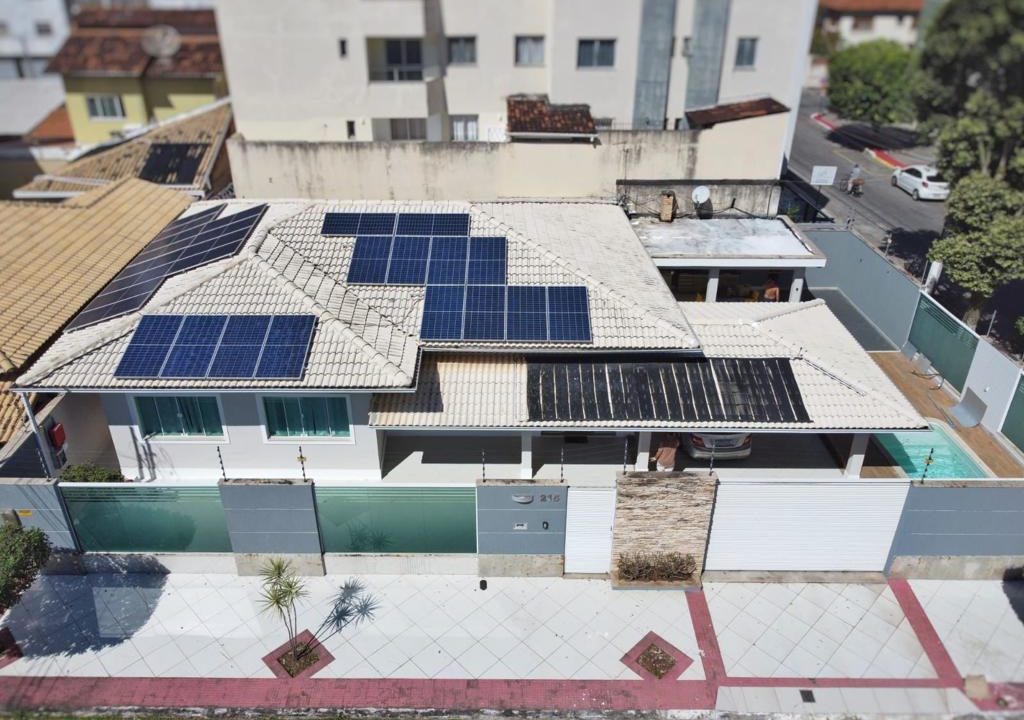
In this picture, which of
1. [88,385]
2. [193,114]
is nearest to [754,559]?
[88,385]

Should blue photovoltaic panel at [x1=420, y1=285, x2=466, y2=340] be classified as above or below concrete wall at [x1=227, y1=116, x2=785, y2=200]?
below

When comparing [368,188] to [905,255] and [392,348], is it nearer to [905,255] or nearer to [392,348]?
[392,348]

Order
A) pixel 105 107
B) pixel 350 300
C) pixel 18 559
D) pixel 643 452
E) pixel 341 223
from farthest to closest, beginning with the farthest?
pixel 105 107 → pixel 341 223 → pixel 350 300 → pixel 643 452 → pixel 18 559

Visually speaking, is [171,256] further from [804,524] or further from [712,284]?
[804,524]

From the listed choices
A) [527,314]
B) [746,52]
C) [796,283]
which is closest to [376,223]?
[527,314]

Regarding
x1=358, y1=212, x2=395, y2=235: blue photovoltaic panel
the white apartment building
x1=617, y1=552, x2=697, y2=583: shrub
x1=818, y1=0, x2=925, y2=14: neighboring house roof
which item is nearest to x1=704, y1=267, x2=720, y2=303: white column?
x1=617, y1=552, x2=697, y2=583: shrub

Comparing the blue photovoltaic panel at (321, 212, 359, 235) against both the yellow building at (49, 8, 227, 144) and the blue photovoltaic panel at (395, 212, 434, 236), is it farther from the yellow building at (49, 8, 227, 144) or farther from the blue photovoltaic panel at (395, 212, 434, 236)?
the yellow building at (49, 8, 227, 144)
